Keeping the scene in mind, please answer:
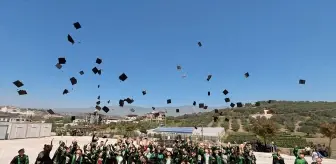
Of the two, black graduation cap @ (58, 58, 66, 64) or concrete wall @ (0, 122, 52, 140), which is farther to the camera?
concrete wall @ (0, 122, 52, 140)

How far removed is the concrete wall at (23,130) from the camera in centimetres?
3762

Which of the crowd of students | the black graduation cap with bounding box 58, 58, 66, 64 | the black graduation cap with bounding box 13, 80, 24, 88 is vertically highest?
the black graduation cap with bounding box 58, 58, 66, 64

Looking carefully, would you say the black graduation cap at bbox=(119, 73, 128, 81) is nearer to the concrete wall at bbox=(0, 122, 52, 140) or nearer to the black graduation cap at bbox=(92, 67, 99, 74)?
the black graduation cap at bbox=(92, 67, 99, 74)

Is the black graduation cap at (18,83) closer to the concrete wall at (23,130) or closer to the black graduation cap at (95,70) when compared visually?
the black graduation cap at (95,70)

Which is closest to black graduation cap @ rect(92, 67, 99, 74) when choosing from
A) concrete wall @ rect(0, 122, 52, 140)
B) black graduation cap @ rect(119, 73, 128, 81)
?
black graduation cap @ rect(119, 73, 128, 81)

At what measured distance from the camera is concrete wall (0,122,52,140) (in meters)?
37.6

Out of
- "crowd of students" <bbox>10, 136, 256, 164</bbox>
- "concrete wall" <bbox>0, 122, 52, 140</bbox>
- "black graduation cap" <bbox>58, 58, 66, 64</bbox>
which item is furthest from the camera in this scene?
"concrete wall" <bbox>0, 122, 52, 140</bbox>

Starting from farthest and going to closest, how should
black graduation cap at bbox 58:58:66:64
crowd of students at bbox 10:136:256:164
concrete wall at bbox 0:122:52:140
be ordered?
1. concrete wall at bbox 0:122:52:140
2. black graduation cap at bbox 58:58:66:64
3. crowd of students at bbox 10:136:256:164

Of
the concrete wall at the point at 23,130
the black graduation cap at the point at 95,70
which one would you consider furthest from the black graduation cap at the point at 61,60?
Answer: the concrete wall at the point at 23,130

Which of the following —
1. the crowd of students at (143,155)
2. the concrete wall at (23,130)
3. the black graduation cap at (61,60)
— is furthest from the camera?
the concrete wall at (23,130)

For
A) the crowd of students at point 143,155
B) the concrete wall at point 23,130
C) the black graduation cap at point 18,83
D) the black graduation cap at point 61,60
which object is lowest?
the concrete wall at point 23,130

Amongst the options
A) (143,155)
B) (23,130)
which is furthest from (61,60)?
(23,130)

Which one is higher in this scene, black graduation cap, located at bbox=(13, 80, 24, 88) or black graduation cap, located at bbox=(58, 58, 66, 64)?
black graduation cap, located at bbox=(58, 58, 66, 64)

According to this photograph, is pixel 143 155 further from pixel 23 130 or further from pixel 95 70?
pixel 23 130
